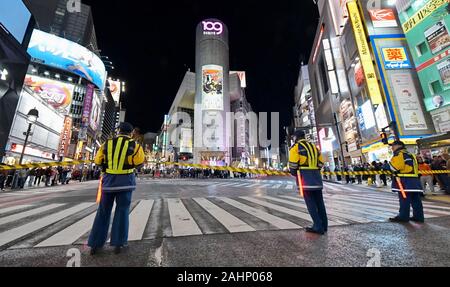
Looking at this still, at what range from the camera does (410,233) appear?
3.37 meters

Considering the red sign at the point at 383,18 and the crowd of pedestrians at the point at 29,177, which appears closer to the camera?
the crowd of pedestrians at the point at 29,177

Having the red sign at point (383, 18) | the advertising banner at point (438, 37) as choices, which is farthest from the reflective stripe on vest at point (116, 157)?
the red sign at point (383, 18)

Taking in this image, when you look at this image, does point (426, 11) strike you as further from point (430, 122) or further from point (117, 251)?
point (117, 251)

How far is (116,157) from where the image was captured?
2.87m

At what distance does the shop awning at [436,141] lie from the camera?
11.2 m

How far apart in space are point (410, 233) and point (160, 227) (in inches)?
172

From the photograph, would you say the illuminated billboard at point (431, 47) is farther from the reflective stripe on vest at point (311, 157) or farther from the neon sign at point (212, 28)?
the neon sign at point (212, 28)

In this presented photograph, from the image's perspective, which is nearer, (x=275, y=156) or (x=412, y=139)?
(x=412, y=139)

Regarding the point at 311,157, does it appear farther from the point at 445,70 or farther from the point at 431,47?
the point at 431,47

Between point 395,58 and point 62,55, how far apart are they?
63608mm

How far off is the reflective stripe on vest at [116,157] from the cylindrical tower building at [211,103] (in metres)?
64.8

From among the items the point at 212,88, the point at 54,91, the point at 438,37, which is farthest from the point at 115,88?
the point at 438,37
